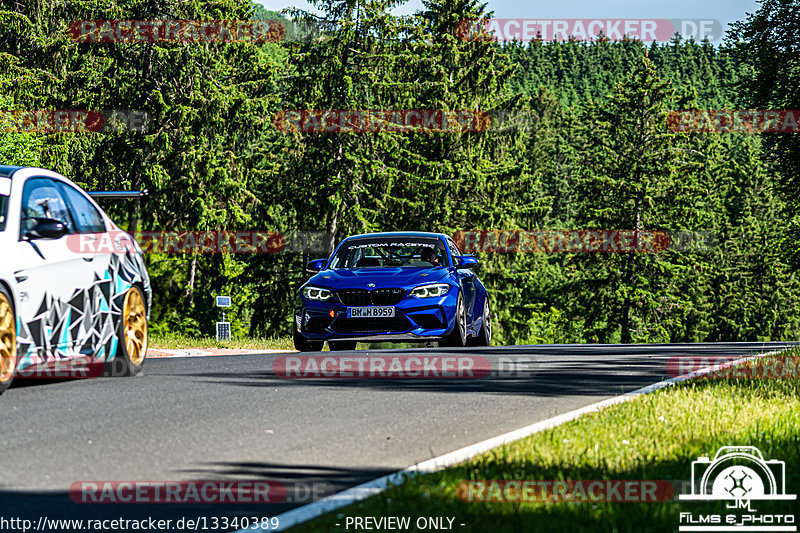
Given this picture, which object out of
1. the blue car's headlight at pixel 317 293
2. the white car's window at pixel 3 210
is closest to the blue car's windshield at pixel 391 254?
the blue car's headlight at pixel 317 293

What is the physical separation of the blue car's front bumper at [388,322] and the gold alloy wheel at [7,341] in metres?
7.12

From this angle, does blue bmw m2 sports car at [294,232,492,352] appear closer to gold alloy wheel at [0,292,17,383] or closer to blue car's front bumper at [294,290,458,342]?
blue car's front bumper at [294,290,458,342]

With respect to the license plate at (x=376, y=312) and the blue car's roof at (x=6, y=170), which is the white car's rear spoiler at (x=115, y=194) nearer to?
the blue car's roof at (x=6, y=170)

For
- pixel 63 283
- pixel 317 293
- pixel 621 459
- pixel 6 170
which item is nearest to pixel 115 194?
pixel 6 170

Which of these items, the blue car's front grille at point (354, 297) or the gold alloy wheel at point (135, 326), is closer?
the gold alloy wheel at point (135, 326)

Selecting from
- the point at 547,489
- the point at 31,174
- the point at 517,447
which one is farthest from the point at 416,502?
the point at 31,174

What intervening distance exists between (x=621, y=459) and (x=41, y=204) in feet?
17.5

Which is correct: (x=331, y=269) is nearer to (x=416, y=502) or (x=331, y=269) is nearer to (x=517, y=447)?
(x=517, y=447)

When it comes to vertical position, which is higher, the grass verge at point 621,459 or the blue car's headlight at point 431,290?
the blue car's headlight at point 431,290

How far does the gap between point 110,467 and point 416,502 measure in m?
1.86

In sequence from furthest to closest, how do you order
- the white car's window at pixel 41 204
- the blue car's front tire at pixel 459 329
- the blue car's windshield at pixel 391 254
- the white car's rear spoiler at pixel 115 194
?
1. the blue car's windshield at pixel 391 254
2. the blue car's front tire at pixel 459 329
3. the white car's rear spoiler at pixel 115 194
4. the white car's window at pixel 41 204

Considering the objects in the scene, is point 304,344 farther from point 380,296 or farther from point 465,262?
point 465,262

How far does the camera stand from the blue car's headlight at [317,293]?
15219 mm

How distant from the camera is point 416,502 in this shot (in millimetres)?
5195
